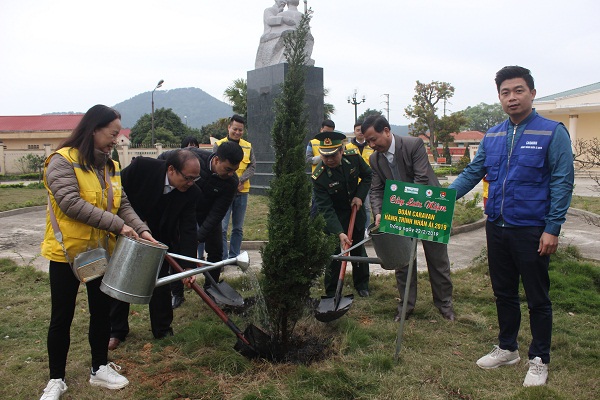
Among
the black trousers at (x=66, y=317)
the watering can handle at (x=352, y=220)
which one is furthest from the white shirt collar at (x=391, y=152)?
the black trousers at (x=66, y=317)

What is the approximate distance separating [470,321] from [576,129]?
1263 inches

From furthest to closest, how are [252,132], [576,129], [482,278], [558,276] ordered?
[576,129], [252,132], [482,278], [558,276]

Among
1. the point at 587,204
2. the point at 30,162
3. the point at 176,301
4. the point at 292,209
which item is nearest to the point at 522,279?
the point at 292,209

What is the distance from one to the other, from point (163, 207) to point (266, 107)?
8.37 meters

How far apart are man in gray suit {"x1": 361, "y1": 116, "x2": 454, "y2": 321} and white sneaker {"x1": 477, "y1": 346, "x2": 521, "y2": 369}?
2.85ft

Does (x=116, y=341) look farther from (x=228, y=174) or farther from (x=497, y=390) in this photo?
(x=497, y=390)

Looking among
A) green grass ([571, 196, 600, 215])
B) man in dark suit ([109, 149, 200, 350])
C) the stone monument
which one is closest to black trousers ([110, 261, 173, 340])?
man in dark suit ([109, 149, 200, 350])

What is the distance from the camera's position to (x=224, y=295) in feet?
14.2

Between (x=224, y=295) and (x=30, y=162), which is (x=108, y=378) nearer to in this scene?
(x=224, y=295)

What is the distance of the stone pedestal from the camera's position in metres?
11.5

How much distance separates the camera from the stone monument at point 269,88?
37.8 ft

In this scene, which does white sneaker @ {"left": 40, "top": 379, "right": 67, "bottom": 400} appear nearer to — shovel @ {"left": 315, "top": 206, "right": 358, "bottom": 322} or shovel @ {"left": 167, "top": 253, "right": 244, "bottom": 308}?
shovel @ {"left": 167, "top": 253, "right": 244, "bottom": 308}

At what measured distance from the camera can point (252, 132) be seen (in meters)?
12.5

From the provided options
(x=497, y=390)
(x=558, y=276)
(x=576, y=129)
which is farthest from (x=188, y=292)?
(x=576, y=129)
